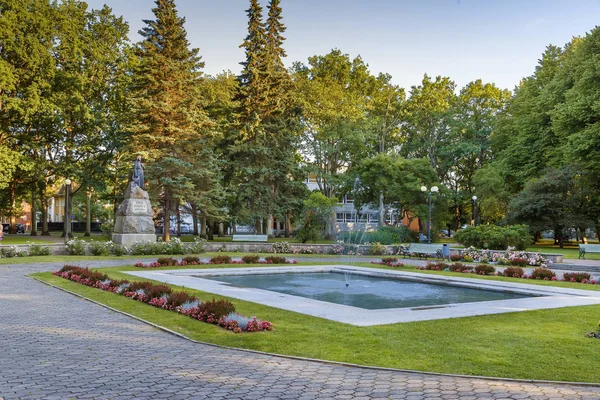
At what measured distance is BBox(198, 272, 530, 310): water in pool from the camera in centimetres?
1288

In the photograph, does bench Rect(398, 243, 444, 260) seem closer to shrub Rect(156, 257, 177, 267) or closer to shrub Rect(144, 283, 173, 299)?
shrub Rect(156, 257, 177, 267)

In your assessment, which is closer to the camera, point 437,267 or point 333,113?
point 437,267

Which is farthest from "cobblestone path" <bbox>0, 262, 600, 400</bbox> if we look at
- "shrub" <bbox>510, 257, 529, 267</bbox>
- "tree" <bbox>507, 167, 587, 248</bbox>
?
"tree" <bbox>507, 167, 587, 248</bbox>

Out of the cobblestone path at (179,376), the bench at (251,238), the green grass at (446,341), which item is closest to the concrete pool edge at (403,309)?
the green grass at (446,341)

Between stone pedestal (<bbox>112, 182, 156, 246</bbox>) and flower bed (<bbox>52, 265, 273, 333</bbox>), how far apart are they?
13.2 meters

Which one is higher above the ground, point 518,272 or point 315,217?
point 315,217

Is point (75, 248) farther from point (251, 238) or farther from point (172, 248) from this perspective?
point (251, 238)

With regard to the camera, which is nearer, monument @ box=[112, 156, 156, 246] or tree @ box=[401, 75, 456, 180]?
monument @ box=[112, 156, 156, 246]

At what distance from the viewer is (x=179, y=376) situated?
19.3 feet

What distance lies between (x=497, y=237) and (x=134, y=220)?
19493 millimetres

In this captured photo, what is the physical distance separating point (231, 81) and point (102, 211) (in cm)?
4197

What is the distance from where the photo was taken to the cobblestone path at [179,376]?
530 centimetres

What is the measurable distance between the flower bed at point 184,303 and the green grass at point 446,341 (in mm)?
220

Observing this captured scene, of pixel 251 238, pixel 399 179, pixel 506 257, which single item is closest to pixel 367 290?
pixel 506 257
